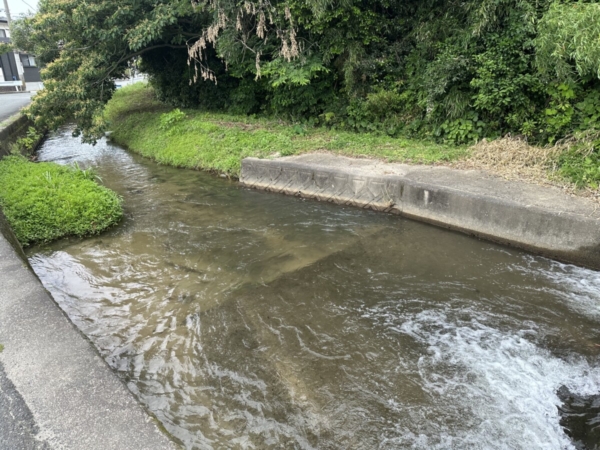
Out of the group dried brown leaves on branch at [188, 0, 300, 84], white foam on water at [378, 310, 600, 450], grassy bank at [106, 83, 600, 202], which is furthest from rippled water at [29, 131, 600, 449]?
dried brown leaves on branch at [188, 0, 300, 84]

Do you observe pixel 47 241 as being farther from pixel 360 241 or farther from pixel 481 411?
pixel 481 411

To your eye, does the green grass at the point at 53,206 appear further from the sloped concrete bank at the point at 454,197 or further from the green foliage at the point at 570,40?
the green foliage at the point at 570,40

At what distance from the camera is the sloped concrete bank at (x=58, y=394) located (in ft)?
6.98

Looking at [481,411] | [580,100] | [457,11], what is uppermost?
[457,11]

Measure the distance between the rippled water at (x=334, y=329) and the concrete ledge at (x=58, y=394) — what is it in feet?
2.80

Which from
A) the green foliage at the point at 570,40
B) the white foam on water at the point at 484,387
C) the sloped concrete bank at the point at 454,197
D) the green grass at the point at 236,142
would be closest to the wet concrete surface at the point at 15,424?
the white foam on water at the point at 484,387

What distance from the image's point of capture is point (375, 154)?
859 cm

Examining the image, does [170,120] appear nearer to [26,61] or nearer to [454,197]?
[454,197]

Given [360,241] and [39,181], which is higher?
[39,181]

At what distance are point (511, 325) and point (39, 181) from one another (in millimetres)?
7876

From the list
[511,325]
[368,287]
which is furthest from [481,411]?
[368,287]

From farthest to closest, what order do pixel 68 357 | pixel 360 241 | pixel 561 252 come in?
pixel 360 241 < pixel 561 252 < pixel 68 357

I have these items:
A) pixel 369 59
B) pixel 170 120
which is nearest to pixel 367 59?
pixel 369 59

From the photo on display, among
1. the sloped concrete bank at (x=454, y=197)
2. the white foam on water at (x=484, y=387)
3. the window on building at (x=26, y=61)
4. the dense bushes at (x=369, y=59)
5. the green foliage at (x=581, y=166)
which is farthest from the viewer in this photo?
the window on building at (x=26, y=61)
